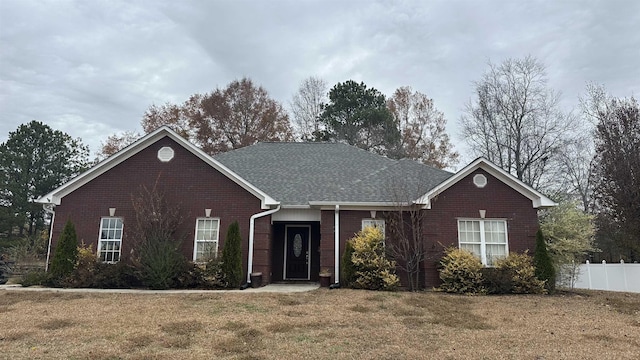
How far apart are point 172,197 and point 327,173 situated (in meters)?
6.32

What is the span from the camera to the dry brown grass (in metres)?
6.47

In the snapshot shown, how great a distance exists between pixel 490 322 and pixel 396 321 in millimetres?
2030

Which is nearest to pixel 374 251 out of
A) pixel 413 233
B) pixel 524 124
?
pixel 413 233

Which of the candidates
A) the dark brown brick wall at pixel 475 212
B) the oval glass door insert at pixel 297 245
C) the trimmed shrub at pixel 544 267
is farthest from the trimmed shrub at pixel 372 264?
the trimmed shrub at pixel 544 267

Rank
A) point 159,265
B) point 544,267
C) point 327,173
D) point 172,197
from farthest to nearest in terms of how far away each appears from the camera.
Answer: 1. point 327,173
2. point 172,197
3. point 544,267
4. point 159,265

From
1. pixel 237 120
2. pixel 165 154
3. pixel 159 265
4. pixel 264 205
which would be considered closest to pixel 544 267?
pixel 264 205

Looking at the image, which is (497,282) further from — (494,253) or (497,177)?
(497,177)

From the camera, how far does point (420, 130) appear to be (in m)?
33.5

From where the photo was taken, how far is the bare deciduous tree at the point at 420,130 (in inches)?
1275

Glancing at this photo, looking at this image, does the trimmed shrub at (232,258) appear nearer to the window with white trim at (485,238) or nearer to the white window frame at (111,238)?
the white window frame at (111,238)

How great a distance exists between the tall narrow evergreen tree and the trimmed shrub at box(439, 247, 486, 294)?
12052 millimetres

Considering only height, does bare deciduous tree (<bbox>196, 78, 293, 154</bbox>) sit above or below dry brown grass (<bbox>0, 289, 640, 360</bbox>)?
above

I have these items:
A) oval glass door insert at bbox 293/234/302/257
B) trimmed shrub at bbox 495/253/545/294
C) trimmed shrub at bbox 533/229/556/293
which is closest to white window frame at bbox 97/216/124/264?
oval glass door insert at bbox 293/234/302/257

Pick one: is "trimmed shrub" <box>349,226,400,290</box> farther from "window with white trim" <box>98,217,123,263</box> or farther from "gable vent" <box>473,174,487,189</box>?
"window with white trim" <box>98,217,123,263</box>
